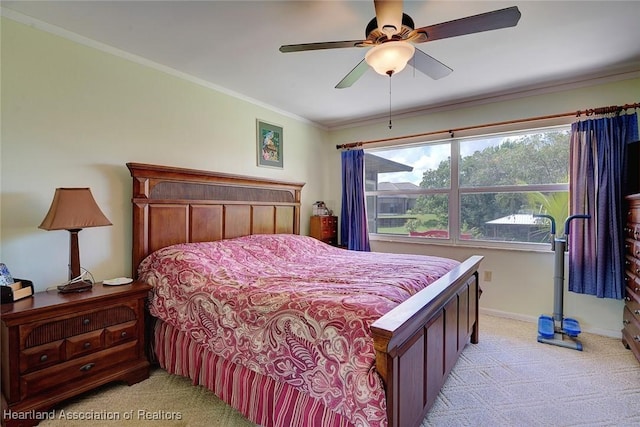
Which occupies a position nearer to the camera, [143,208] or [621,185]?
[143,208]

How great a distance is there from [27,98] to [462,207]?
4.13 meters


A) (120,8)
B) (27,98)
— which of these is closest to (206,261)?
(27,98)

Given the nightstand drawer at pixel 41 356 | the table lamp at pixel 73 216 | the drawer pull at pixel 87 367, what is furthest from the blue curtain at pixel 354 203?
the nightstand drawer at pixel 41 356

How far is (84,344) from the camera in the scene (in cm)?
191

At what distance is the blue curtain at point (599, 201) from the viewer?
277 centimetres

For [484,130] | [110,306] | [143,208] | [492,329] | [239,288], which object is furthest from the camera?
[484,130]

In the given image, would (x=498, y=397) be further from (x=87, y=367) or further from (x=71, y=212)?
(x=71, y=212)

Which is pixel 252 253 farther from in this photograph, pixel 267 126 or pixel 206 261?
pixel 267 126

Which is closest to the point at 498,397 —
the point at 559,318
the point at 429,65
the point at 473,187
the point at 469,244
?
the point at 559,318

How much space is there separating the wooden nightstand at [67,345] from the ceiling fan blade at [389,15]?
2.24 meters

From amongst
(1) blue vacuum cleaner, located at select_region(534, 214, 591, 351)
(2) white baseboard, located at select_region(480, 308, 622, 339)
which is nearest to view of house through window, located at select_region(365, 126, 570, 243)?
(1) blue vacuum cleaner, located at select_region(534, 214, 591, 351)

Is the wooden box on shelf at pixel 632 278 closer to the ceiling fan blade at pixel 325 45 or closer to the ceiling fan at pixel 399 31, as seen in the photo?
the ceiling fan at pixel 399 31

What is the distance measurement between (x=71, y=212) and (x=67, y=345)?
809 mm

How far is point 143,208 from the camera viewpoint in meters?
2.50
